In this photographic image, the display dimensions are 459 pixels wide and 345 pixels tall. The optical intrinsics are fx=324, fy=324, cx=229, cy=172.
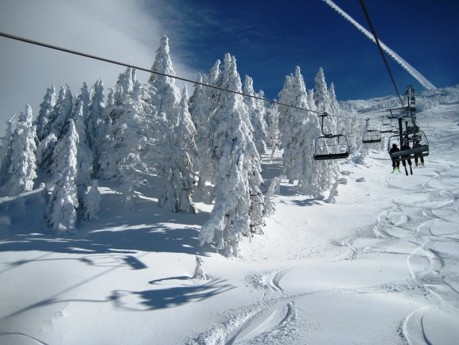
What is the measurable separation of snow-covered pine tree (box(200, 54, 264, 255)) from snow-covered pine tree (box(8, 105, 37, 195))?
28.5 meters

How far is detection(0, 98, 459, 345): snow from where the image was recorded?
15.2 metres

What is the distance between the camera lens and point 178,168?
3247 centimetres

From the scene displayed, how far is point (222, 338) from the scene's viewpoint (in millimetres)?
15266

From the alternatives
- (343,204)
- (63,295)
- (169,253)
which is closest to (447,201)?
(343,204)

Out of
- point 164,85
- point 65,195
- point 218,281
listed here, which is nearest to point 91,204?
point 65,195

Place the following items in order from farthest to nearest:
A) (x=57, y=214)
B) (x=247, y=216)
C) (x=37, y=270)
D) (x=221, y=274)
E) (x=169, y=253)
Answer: (x=57, y=214) < (x=247, y=216) < (x=169, y=253) < (x=221, y=274) < (x=37, y=270)

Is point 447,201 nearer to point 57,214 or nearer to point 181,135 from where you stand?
point 181,135

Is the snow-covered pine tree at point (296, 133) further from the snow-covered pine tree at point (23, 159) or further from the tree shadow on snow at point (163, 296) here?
the snow-covered pine tree at point (23, 159)

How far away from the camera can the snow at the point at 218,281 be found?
1523 cm

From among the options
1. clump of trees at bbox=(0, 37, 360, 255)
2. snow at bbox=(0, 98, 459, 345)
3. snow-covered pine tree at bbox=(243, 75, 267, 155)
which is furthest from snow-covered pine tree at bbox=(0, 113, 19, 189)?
snow-covered pine tree at bbox=(243, 75, 267, 155)

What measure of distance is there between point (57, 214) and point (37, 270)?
Result: 29.6 feet

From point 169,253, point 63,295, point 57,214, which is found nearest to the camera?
point 63,295

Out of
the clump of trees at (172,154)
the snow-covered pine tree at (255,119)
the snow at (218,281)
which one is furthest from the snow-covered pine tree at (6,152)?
the snow-covered pine tree at (255,119)

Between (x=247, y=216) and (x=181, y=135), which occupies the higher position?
(x=181, y=135)
